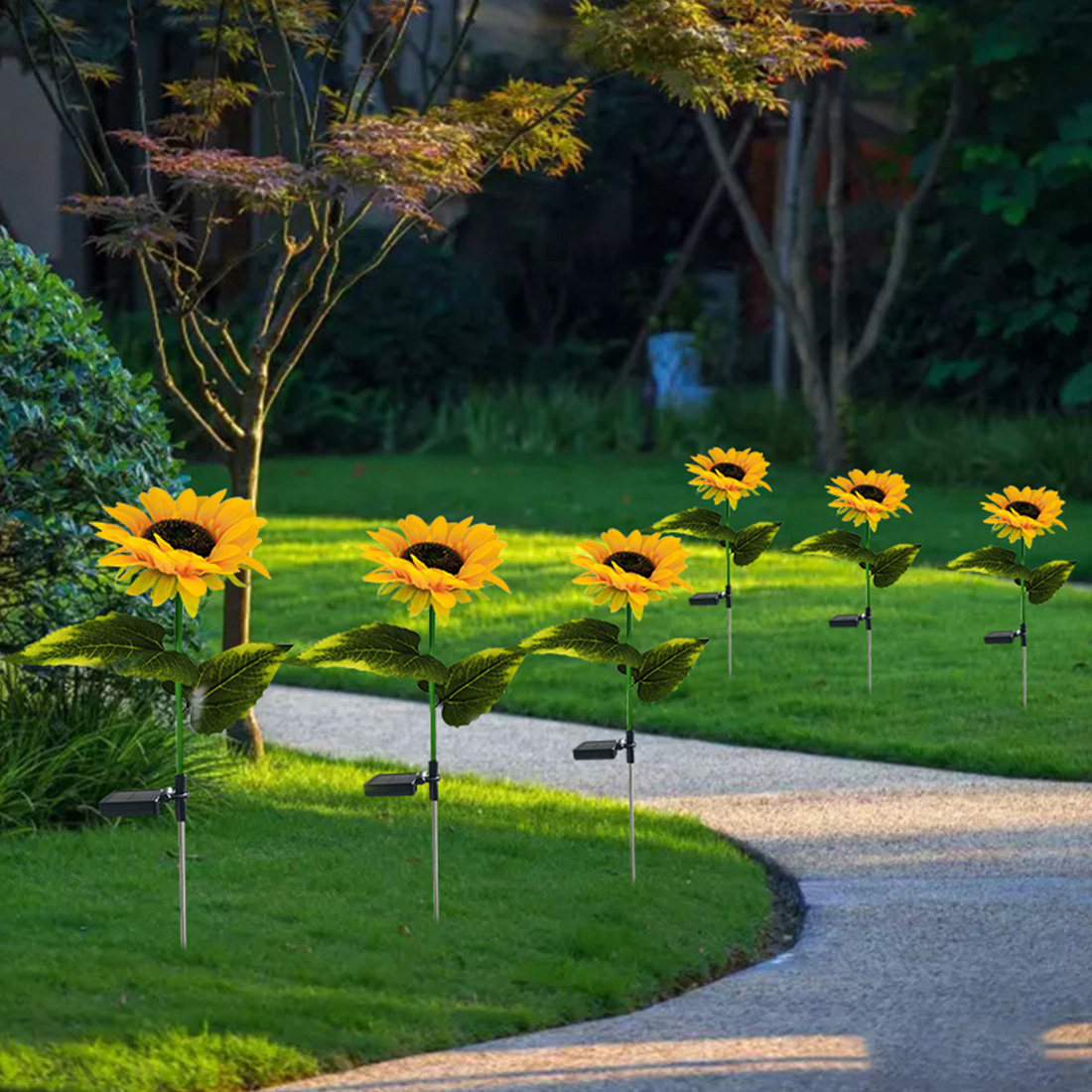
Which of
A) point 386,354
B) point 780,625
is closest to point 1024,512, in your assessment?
point 780,625

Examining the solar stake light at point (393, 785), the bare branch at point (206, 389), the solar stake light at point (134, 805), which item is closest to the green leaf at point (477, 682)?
the solar stake light at point (393, 785)

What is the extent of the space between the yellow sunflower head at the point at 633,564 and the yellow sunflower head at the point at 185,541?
116 cm

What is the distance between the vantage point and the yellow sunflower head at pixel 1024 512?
9063 millimetres

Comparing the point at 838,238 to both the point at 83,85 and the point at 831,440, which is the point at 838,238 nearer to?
the point at 831,440

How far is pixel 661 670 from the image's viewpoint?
6.64 metres

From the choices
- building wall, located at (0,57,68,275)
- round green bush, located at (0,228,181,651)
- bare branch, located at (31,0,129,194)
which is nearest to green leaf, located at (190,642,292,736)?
round green bush, located at (0,228,181,651)

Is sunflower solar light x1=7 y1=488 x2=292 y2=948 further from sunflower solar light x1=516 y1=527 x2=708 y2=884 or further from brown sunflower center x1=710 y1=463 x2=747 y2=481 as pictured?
brown sunflower center x1=710 y1=463 x2=747 y2=481

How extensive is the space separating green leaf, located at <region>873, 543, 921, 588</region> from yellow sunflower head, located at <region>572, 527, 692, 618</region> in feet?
10.7

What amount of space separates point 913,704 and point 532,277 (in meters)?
17.3

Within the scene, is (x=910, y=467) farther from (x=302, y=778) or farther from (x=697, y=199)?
(x=302, y=778)

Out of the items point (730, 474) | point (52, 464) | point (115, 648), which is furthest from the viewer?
point (730, 474)

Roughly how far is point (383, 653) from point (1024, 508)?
411 centimetres

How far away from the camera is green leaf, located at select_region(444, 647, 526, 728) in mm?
6188

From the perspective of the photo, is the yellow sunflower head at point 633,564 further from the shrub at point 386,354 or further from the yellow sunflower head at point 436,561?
the shrub at point 386,354
